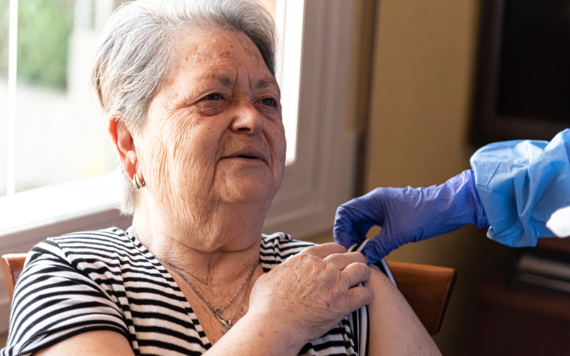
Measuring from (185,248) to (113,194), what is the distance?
583 millimetres

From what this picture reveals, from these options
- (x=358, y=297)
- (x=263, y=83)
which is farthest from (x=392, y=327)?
(x=263, y=83)


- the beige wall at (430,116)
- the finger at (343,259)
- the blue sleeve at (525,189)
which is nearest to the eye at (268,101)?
the finger at (343,259)

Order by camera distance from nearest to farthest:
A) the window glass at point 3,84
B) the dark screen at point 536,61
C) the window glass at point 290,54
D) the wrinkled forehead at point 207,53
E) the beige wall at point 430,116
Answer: the wrinkled forehead at point 207,53 → the window glass at point 3,84 → the window glass at point 290,54 → the beige wall at point 430,116 → the dark screen at point 536,61

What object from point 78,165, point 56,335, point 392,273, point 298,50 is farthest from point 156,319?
point 298,50

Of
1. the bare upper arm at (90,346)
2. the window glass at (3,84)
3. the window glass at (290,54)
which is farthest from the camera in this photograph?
the window glass at (290,54)

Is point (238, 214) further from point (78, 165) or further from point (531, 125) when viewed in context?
point (531, 125)

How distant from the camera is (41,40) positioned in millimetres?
1538

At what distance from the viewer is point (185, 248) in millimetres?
1124

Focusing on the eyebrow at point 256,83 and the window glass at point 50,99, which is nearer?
the eyebrow at point 256,83

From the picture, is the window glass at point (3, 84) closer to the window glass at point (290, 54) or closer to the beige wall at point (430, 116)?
the window glass at point (290, 54)

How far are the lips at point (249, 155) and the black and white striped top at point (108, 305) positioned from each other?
255 millimetres

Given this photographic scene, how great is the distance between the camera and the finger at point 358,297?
1.04 meters

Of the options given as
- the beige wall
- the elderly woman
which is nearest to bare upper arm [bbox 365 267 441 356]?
the elderly woman

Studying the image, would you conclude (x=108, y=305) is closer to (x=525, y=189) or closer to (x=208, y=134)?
(x=208, y=134)
